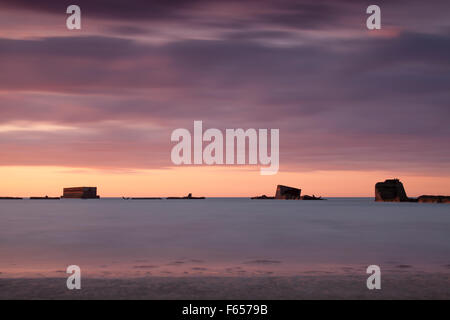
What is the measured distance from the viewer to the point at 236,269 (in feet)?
69.4

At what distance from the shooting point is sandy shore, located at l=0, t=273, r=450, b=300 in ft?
42.4

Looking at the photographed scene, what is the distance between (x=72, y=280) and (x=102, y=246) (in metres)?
17.6

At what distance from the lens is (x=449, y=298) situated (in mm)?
12633

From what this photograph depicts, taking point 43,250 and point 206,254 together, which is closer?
point 206,254

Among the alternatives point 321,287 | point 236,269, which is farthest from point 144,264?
point 321,287

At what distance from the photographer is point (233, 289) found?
1418 centimetres

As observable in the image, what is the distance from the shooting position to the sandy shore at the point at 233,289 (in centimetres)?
1291

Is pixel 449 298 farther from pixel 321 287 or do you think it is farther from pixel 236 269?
pixel 236 269
